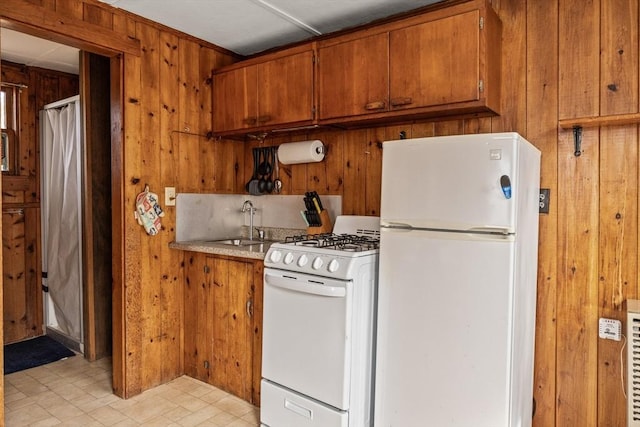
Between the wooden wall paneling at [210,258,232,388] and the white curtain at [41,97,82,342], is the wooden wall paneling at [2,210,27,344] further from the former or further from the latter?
the wooden wall paneling at [210,258,232,388]

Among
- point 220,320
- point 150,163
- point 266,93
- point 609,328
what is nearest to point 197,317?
point 220,320

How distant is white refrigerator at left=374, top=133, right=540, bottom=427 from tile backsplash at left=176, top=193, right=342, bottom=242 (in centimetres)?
101

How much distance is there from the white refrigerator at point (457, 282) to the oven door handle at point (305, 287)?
0.21 metres

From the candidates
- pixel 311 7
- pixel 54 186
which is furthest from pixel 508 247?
pixel 54 186

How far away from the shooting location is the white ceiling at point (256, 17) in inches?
96.4

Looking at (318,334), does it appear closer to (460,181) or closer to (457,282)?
(457,282)

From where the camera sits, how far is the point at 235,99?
302cm

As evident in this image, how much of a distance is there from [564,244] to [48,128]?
4.08 metres

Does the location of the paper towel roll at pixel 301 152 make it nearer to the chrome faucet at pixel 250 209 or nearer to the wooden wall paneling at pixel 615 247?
the chrome faucet at pixel 250 209

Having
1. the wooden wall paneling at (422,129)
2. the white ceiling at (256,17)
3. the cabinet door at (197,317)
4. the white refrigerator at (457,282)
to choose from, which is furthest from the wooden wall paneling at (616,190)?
the cabinet door at (197,317)

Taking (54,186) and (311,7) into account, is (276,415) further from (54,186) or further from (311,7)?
(54,186)

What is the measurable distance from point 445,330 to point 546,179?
3.18 feet

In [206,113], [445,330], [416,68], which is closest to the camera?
[445,330]

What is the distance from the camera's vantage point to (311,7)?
2.48 metres
